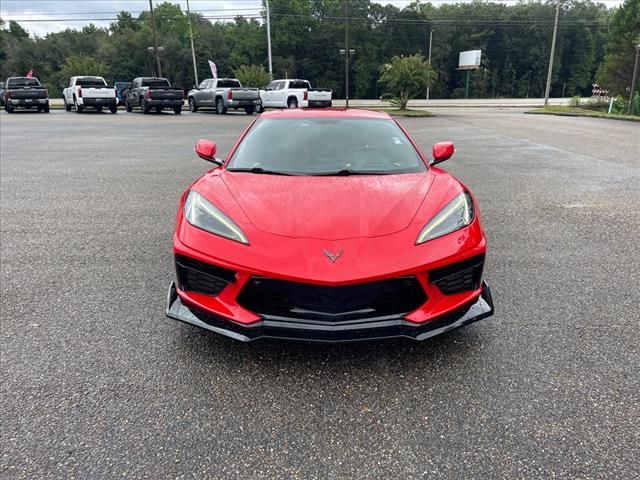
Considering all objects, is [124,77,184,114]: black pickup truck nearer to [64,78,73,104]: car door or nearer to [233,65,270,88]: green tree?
[64,78,73,104]: car door

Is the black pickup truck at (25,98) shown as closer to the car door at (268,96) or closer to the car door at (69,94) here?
the car door at (69,94)

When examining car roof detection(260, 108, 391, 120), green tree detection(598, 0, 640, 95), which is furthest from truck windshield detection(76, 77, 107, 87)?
green tree detection(598, 0, 640, 95)

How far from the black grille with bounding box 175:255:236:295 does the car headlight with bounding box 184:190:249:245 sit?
20 centimetres

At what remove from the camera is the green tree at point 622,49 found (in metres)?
28.9

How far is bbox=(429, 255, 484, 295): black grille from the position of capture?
2492 millimetres

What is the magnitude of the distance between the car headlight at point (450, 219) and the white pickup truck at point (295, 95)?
23487 mm

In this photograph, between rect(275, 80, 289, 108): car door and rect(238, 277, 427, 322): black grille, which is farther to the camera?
rect(275, 80, 289, 108): car door

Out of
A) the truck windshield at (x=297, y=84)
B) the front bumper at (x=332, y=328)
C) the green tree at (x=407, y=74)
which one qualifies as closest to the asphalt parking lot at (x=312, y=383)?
the front bumper at (x=332, y=328)

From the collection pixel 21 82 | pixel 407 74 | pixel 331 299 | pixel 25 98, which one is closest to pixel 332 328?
pixel 331 299

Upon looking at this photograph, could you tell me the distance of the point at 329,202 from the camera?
2832mm

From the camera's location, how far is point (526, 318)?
10.4 ft

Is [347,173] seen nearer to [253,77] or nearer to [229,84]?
[229,84]

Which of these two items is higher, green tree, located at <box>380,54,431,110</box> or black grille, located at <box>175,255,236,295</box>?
green tree, located at <box>380,54,431,110</box>

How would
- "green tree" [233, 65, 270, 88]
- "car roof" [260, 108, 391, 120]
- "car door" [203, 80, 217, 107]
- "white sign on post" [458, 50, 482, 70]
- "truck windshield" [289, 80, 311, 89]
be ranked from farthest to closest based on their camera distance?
"white sign on post" [458, 50, 482, 70] → "green tree" [233, 65, 270, 88] → "car door" [203, 80, 217, 107] → "truck windshield" [289, 80, 311, 89] → "car roof" [260, 108, 391, 120]
